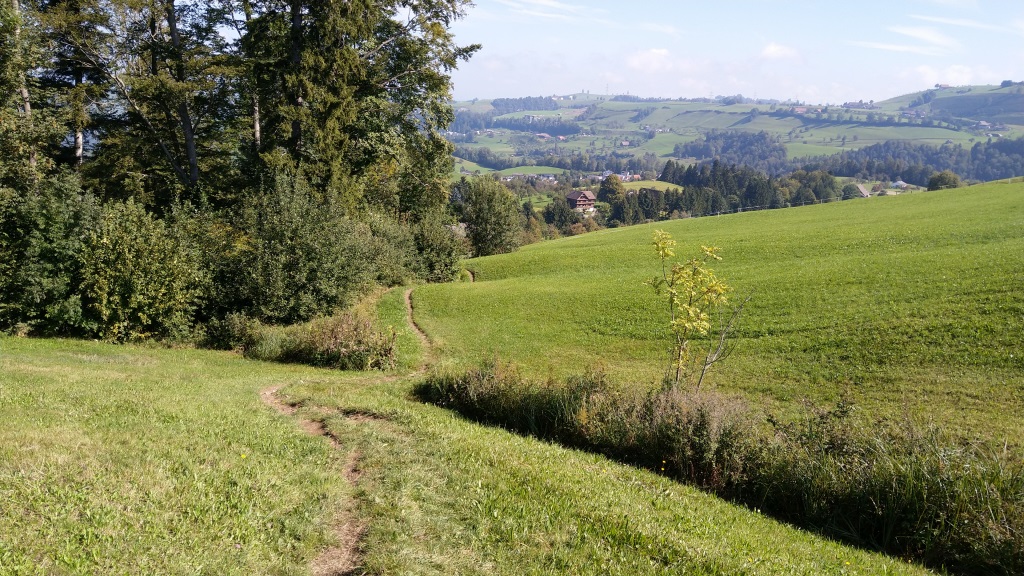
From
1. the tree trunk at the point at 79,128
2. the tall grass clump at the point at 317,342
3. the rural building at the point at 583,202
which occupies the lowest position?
the tall grass clump at the point at 317,342

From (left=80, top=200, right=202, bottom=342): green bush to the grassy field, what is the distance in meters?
11.0

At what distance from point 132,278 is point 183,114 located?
1297 centimetres

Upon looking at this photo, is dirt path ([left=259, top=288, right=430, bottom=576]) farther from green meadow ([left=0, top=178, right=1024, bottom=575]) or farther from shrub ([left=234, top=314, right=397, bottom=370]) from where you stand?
shrub ([left=234, top=314, right=397, bottom=370])

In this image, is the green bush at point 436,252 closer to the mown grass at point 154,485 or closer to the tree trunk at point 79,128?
the tree trunk at point 79,128

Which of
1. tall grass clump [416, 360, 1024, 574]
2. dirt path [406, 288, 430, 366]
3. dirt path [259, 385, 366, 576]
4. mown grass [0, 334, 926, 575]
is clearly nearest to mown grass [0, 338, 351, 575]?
mown grass [0, 334, 926, 575]

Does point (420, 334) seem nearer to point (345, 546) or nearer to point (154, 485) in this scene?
point (154, 485)

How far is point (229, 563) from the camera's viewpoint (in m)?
5.63

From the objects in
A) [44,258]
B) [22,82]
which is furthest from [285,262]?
[22,82]

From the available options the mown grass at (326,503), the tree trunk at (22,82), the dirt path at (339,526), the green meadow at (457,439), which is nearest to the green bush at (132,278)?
the green meadow at (457,439)

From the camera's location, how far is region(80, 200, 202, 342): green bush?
829 inches

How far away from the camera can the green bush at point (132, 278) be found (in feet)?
69.1

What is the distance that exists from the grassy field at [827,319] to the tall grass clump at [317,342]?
10.2 ft

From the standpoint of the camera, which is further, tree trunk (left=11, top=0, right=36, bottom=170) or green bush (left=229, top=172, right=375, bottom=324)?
green bush (left=229, top=172, right=375, bottom=324)

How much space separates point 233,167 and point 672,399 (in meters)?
30.4
